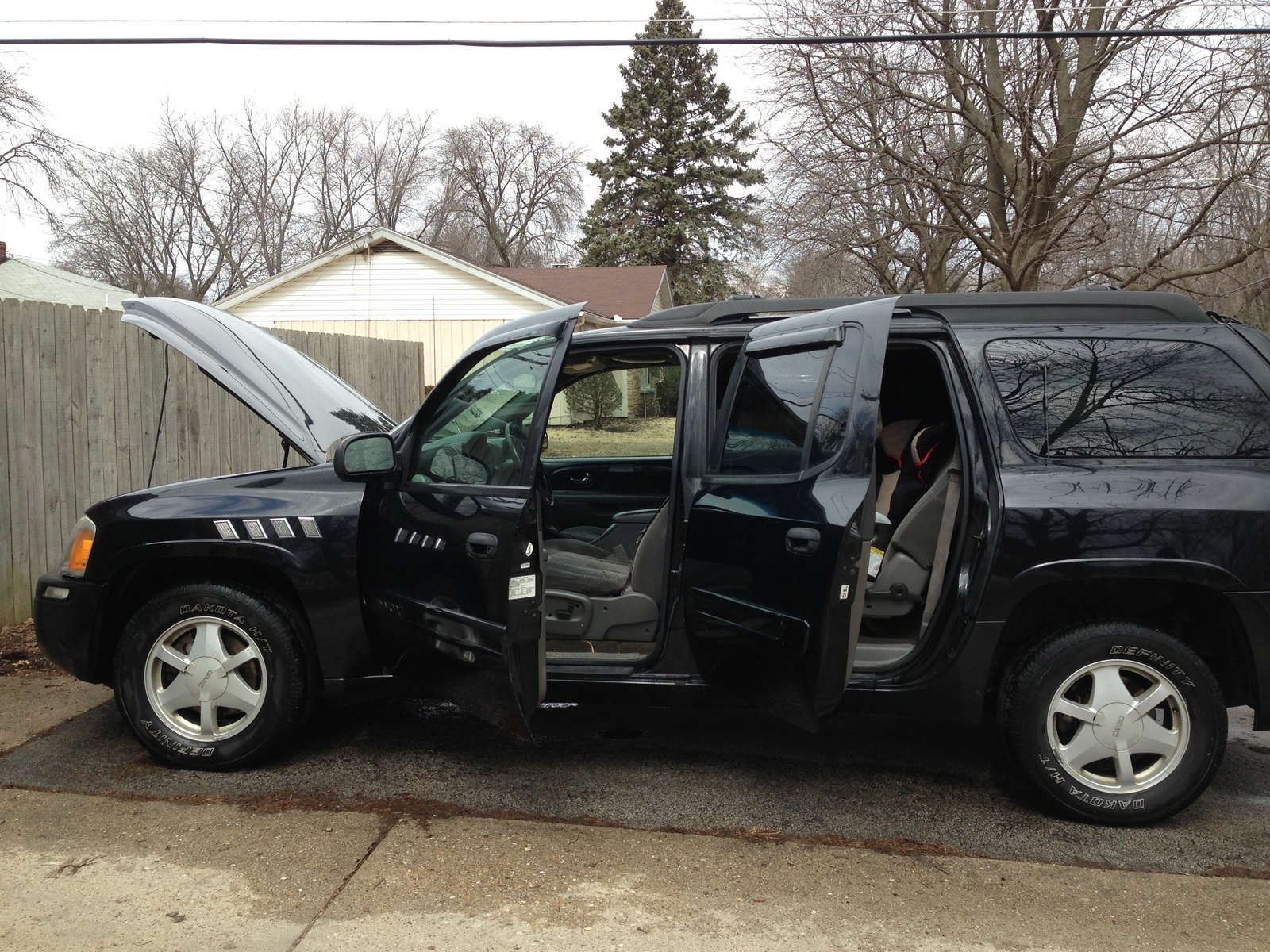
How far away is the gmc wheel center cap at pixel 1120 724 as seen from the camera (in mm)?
3605

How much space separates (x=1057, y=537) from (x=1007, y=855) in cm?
111

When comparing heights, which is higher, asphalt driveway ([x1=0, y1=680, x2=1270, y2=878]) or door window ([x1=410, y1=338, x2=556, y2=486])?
door window ([x1=410, y1=338, x2=556, y2=486])

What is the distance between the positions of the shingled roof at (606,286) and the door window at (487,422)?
22129 mm

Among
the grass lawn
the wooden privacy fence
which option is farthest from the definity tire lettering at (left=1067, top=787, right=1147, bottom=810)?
the wooden privacy fence

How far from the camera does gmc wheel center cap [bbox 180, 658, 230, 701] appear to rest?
13.3 feet

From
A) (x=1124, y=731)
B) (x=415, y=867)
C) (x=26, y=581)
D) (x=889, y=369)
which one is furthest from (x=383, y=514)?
(x=26, y=581)

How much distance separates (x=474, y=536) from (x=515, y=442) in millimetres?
373

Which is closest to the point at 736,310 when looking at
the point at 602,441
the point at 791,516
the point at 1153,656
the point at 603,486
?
the point at 791,516

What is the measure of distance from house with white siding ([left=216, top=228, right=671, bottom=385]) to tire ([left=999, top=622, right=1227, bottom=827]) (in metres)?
19.9

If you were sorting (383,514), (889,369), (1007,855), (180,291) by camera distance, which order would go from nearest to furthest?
(1007,855) < (383,514) < (889,369) < (180,291)

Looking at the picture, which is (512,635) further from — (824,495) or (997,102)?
(997,102)

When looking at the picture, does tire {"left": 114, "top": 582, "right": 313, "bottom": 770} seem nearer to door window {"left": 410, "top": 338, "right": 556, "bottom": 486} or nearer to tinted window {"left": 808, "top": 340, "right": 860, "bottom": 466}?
door window {"left": 410, "top": 338, "right": 556, "bottom": 486}

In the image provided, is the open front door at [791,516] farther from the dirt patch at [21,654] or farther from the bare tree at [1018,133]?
the bare tree at [1018,133]

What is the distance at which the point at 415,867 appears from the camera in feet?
11.1
